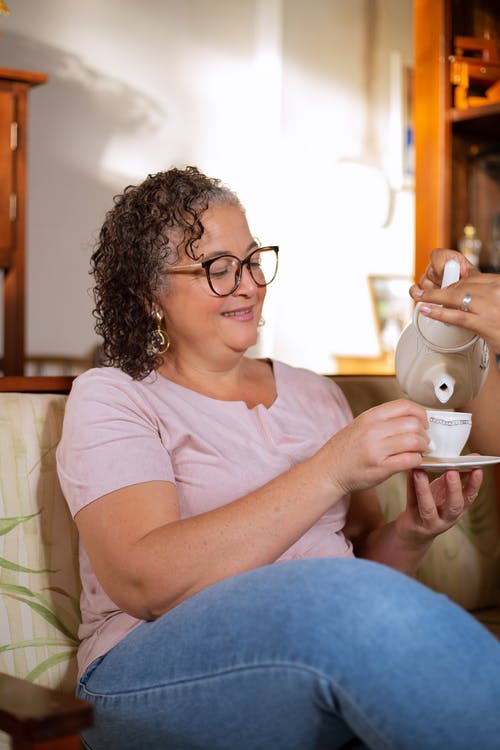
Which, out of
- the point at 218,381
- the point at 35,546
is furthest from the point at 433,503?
the point at 35,546

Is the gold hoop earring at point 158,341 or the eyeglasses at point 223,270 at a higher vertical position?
the eyeglasses at point 223,270

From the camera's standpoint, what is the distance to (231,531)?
1.21 metres

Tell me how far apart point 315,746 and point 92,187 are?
3629 millimetres

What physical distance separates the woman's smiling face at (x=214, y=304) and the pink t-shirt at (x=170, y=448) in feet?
0.26

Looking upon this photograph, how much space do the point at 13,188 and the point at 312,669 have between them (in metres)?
2.81

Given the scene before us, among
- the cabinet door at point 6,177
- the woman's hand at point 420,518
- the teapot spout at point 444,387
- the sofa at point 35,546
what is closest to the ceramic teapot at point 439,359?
the teapot spout at point 444,387

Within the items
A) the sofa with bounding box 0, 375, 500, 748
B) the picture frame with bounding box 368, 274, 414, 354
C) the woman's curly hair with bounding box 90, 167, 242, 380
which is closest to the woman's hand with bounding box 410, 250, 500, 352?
the woman's curly hair with bounding box 90, 167, 242, 380

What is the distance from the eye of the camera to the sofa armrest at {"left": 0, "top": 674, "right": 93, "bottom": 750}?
905 mm

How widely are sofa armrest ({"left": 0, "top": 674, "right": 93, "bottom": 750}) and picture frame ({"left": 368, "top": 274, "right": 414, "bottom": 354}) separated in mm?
4430

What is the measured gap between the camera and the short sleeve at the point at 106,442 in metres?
1.29

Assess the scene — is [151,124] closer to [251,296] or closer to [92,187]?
[92,187]

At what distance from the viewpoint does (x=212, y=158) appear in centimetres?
488

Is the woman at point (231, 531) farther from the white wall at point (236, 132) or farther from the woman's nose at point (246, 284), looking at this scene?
the white wall at point (236, 132)

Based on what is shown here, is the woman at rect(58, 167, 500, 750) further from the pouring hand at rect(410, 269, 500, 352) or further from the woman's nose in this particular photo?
the pouring hand at rect(410, 269, 500, 352)
